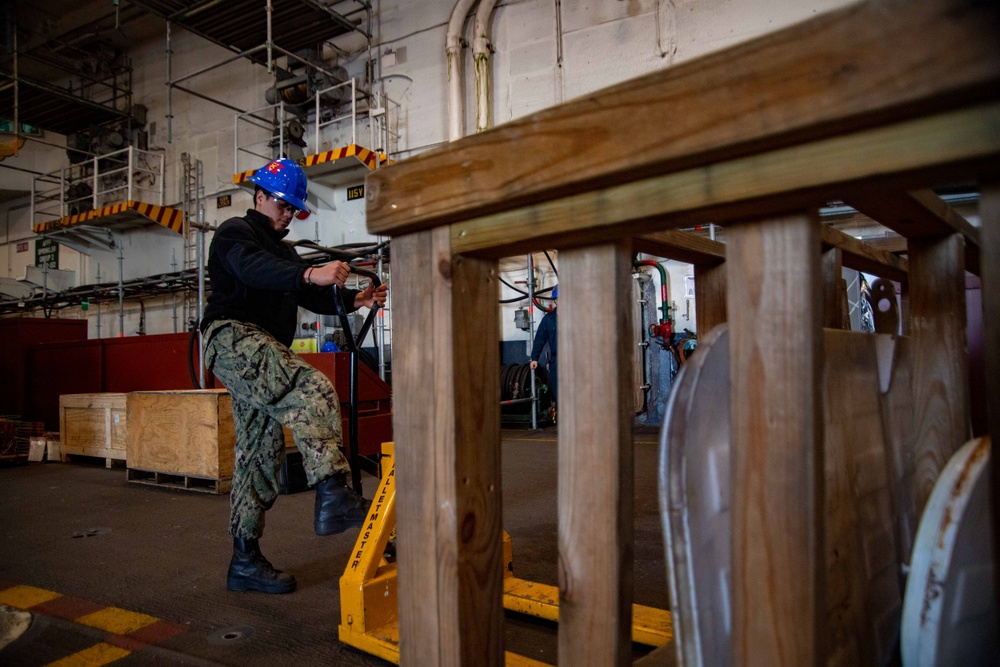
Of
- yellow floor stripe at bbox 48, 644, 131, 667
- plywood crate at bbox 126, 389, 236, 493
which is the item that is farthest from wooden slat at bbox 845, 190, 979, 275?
plywood crate at bbox 126, 389, 236, 493

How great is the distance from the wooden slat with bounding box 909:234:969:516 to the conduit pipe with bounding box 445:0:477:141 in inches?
286

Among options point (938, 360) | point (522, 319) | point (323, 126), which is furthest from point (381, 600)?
point (323, 126)

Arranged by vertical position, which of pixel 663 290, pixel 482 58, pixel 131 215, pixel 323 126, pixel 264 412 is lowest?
pixel 264 412

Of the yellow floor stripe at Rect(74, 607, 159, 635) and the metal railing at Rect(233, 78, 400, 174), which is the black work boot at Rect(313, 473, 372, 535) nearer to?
the yellow floor stripe at Rect(74, 607, 159, 635)

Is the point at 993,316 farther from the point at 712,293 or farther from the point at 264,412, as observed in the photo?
the point at 264,412

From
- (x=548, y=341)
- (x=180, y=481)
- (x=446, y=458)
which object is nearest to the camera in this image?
(x=446, y=458)

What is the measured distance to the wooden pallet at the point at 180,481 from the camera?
14.6ft

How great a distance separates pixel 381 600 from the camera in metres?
1.89

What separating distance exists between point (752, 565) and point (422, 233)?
616mm

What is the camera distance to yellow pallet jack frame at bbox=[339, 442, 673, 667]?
176cm

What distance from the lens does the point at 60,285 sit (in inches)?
485

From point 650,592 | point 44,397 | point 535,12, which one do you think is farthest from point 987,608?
point 44,397

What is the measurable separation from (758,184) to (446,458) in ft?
1.78

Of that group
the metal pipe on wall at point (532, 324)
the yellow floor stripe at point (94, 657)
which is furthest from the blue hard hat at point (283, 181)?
Result: the metal pipe on wall at point (532, 324)
